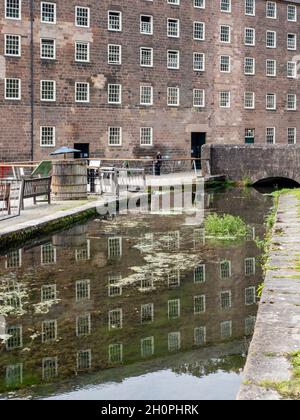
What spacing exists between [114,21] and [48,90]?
6466 millimetres

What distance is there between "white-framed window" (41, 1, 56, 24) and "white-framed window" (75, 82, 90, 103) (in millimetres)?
3881

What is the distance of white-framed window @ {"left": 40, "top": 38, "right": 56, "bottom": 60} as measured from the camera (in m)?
36.1

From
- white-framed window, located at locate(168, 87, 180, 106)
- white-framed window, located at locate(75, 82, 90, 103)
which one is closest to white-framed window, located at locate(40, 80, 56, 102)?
white-framed window, located at locate(75, 82, 90, 103)

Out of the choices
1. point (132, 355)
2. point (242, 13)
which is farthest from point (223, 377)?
point (242, 13)

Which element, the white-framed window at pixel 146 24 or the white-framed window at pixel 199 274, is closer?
the white-framed window at pixel 199 274

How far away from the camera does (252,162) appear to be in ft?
103

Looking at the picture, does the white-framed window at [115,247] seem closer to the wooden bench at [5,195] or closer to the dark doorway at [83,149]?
the wooden bench at [5,195]

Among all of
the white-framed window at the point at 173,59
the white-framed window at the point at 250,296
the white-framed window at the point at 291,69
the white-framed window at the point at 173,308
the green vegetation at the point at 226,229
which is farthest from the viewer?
the white-framed window at the point at 291,69

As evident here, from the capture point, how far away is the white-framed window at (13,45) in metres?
34.8

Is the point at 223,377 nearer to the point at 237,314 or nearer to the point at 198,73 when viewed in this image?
the point at 237,314

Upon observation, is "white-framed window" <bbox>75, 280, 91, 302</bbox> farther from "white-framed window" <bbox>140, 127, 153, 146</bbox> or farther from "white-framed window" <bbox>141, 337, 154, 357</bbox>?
"white-framed window" <bbox>140, 127, 153, 146</bbox>

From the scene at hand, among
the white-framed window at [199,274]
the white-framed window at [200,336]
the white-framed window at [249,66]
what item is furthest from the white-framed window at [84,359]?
the white-framed window at [249,66]

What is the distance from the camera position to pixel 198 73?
141ft

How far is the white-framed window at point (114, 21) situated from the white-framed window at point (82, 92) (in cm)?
396
